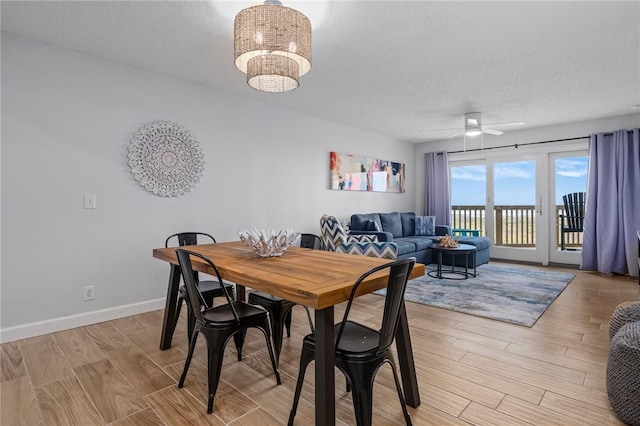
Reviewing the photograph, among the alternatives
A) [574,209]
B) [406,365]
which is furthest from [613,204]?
[406,365]

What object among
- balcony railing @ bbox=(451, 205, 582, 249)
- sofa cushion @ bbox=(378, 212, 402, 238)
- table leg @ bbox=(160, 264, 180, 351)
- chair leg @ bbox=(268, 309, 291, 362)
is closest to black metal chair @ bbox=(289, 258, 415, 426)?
chair leg @ bbox=(268, 309, 291, 362)

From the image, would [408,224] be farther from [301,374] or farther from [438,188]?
[301,374]

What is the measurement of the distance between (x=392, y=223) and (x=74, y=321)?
4.64 metres

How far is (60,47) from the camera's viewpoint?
111 inches

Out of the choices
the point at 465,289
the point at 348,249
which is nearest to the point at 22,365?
the point at 348,249

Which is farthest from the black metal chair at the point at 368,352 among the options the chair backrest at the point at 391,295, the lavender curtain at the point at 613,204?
the lavender curtain at the point at 613,204

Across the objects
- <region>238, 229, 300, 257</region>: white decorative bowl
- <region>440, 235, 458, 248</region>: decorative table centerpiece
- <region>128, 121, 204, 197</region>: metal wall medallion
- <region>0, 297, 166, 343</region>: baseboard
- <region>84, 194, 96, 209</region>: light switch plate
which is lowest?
<region>0, 297, 166, 343</region>: baseboard

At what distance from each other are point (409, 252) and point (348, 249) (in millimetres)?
1383

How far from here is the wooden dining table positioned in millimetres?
1307

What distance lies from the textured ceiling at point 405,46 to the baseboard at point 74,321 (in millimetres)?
2340

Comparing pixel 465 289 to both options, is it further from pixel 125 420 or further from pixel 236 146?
pixel 125 420

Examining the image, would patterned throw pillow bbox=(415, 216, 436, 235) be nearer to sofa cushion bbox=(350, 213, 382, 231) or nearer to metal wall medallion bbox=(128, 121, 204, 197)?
sofa cushion bbox=(350, 213, 382, 231)

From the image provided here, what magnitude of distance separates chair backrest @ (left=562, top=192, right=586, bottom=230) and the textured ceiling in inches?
63.7

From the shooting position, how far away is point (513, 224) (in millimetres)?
6258
